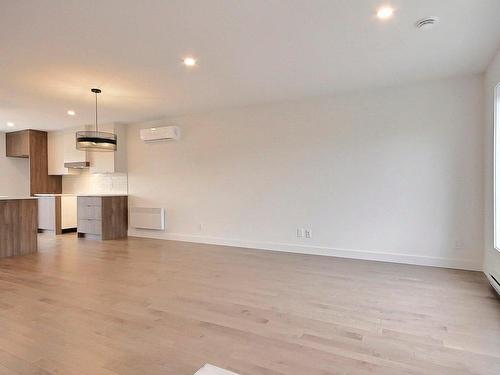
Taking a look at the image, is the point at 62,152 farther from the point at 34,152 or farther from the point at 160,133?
the point at 160,133

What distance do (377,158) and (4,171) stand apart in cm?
867

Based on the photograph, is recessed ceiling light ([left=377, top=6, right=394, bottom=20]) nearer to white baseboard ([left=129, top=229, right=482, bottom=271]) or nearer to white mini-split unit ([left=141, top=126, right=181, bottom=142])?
white baseboard ([left=129, top=229, right=482, bottom=271])

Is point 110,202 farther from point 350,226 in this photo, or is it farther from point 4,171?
point 350,226

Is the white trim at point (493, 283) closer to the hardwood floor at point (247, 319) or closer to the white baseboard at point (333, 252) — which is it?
the hardwood floor at point (247, 319)

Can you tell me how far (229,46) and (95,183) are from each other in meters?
5.72

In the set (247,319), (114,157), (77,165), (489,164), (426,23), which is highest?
(426,23)

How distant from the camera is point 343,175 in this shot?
15.1 feet

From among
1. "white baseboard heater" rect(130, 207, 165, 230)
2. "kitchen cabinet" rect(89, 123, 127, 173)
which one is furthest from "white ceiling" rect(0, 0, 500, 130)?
"white baseboard heater" rect(130, 207, 165, 230)

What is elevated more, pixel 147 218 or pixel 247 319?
pixel 147 218

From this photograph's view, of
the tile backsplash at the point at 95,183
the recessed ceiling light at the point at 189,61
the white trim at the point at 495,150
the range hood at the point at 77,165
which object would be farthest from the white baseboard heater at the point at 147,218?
the white trim at the point at 495,150

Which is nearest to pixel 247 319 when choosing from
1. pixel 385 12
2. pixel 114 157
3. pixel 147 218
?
pixel 385 12

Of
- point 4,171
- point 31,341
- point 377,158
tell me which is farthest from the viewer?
point 4,171

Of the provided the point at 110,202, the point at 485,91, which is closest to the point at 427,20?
the point at 485,91

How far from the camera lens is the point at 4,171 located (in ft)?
24.9
